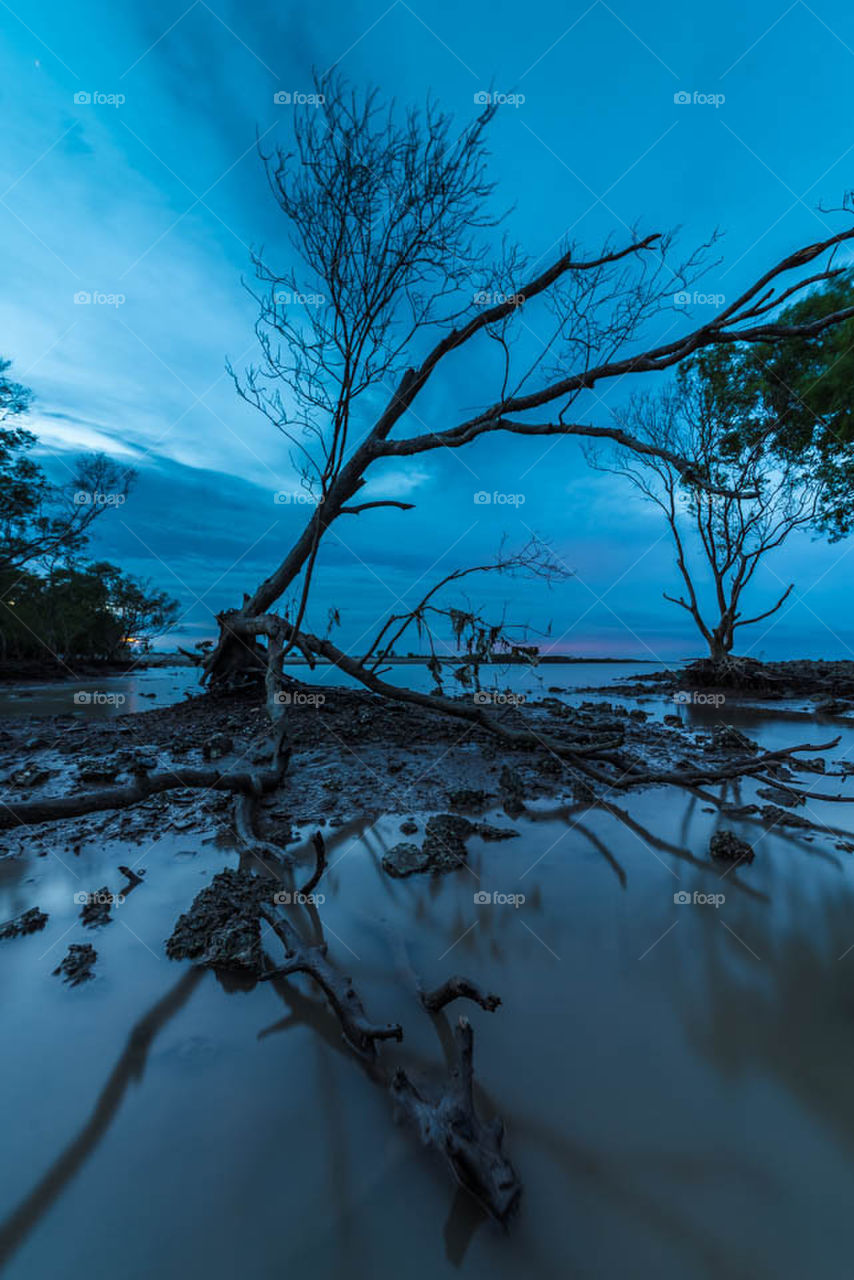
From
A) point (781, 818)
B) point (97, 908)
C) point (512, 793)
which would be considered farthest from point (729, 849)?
point (97, 908)

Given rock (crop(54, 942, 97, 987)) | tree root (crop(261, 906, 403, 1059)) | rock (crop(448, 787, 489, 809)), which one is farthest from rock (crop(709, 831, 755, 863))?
rock (crop(54, 942, 97, 987))

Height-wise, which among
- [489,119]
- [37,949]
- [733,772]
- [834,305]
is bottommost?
[37,949]

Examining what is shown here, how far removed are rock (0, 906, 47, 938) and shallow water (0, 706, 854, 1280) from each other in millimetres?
65

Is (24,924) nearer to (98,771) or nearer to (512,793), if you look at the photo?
(98,771)

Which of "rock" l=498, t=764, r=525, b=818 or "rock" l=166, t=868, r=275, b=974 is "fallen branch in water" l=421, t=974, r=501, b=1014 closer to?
"rock" l=166, t=868, r=275, b=974

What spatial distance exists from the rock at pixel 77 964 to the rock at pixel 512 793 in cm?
278

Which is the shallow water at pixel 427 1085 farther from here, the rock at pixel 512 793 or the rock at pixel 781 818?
the rock at pixel 512 793

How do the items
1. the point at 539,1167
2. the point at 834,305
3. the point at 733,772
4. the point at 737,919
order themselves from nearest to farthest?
the point at 539,1167
the point at 737,919
the point at 733,772
the point at 834,305

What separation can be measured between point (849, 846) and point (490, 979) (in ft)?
9.79

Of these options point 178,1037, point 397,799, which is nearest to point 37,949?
point 178,1037

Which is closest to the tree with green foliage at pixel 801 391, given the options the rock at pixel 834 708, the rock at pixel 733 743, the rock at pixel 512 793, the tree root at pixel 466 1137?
the rock at pixel 834 708

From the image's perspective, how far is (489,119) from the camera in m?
5.22

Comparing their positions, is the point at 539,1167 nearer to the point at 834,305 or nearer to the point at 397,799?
the point at 397,799

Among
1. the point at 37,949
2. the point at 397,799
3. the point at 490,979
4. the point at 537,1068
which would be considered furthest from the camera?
the point at 397,799
